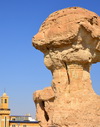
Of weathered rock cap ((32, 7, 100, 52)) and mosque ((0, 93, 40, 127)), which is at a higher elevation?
mosque ((0, 93, 40, 127))

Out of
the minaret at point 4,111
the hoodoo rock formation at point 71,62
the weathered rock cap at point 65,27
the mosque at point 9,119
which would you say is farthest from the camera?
the minaret at point 4,111

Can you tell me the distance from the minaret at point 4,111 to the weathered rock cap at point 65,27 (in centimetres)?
3110

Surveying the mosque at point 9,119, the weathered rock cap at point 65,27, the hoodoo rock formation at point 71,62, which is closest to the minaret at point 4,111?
the mosque at point 9,119

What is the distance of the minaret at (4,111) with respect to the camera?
4069 centimetres

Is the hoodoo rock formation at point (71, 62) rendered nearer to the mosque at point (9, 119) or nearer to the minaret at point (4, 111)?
the mosque at point (9, 119)

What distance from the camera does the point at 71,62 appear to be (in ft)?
33.0

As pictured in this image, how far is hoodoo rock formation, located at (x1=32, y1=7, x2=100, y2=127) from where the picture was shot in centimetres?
959

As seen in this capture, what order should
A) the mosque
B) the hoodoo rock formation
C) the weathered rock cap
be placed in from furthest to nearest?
the mosque
the weathered rock cap
the hoodoo rock formation

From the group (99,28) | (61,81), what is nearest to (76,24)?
(99,28)

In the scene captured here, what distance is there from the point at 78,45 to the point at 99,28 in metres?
1.01

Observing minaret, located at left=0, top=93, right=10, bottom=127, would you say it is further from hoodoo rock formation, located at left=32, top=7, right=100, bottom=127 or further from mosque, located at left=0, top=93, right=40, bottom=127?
hoodoo rock formation, located at left=32, top=7, right=100, bottom=127

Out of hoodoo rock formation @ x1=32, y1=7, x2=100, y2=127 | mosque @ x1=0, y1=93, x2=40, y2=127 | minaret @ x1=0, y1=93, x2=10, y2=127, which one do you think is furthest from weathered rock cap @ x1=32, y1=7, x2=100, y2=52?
minaret @ x1=0, y1=93, x2=10, y2=127

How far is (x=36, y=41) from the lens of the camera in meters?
10.6

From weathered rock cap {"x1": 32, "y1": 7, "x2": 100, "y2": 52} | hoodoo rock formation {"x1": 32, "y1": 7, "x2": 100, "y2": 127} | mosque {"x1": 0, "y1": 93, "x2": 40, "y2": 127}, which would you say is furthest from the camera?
mosque {"x1": 0, "y1": 93, "x2": 40, "y2": 127}
